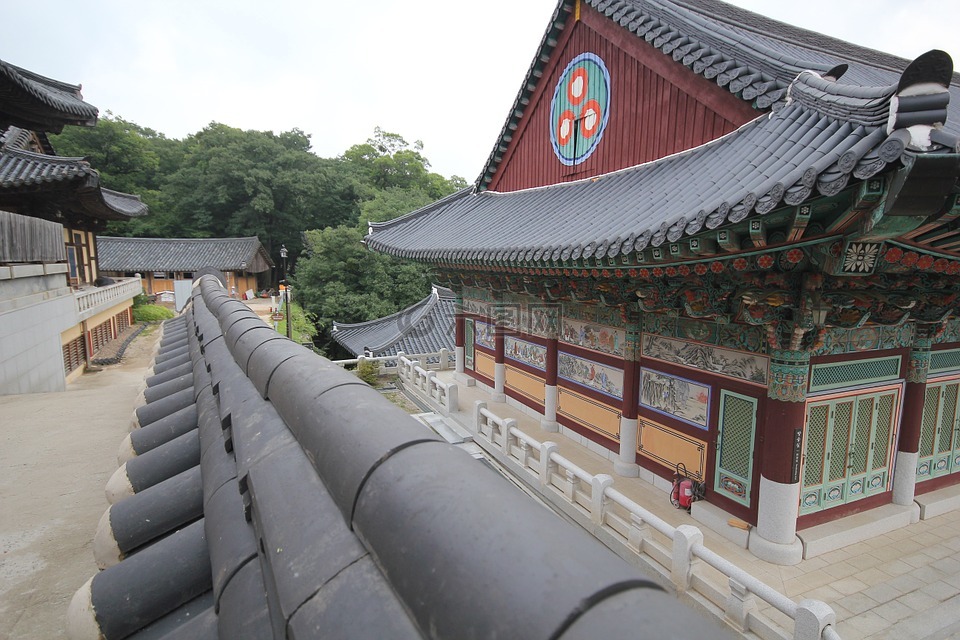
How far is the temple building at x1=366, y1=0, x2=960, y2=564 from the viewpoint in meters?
3.91

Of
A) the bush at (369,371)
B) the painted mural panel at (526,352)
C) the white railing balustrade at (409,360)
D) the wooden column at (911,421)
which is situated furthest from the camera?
the bush at (369,371)

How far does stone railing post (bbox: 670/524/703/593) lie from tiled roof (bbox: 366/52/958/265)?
3114 millimetres

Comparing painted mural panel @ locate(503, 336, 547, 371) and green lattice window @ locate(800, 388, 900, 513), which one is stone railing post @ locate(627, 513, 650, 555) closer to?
green lattice window @ locate(800, 388, 900, 513)

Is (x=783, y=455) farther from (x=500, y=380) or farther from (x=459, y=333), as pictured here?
(x=459, y=333)

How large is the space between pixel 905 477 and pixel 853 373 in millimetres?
1915

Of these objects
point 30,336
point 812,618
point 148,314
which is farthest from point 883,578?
point 148,314

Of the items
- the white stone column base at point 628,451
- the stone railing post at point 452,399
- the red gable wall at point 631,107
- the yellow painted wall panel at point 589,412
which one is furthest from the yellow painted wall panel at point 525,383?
the red gable wall at point 631,107

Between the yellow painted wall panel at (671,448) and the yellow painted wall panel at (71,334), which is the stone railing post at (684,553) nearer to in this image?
the yellow painted wall panel at (671,448)

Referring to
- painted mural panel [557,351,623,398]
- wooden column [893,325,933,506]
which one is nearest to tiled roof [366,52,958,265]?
painted mural panel [557,351,623,398]

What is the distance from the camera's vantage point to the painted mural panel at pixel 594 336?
28.1ft

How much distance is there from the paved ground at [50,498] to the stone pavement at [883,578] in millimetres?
5960

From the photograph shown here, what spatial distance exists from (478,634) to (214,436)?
199 centimetres

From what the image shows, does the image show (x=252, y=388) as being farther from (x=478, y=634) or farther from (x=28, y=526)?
(x=478, y=634)

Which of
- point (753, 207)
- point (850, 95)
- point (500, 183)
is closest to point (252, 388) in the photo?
point (753, 207)
